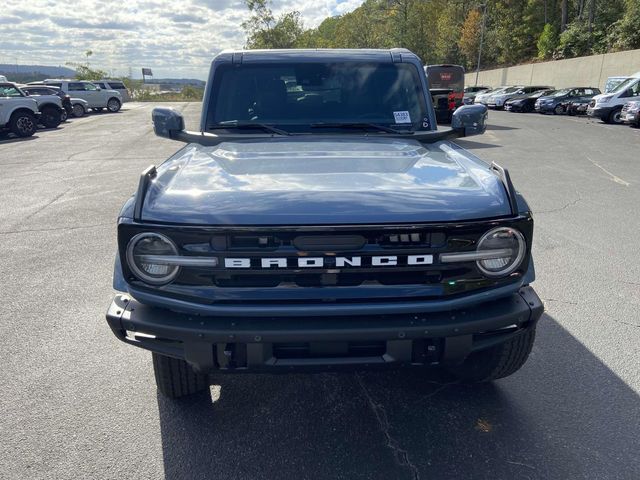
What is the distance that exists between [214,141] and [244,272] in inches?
57.1

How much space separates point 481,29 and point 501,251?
215ft

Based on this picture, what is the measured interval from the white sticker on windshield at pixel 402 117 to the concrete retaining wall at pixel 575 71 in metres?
35.5

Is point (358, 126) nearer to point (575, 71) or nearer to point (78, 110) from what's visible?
point (78, 110)

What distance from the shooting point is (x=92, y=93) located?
30.9m

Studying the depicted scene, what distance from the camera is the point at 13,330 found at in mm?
3828

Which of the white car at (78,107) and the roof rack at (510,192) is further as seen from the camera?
the white car at (78,107)

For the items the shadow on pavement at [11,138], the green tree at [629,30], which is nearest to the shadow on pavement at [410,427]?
the shadow on pavement at [11,138]

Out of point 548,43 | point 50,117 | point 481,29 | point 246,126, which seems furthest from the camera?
point 481,29

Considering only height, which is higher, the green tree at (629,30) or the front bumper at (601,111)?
the green tree at (629,30)

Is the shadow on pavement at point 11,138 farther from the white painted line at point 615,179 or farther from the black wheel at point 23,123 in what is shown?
the white painted line at point 615,179

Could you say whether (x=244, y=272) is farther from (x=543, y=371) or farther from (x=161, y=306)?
(x=543, y=371)

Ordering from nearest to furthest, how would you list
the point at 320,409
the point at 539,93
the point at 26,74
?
the point at 320,409
the point at 539,93
the point at 26,74

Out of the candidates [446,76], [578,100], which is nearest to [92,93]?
[446,76]

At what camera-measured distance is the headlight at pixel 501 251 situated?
229 cm
